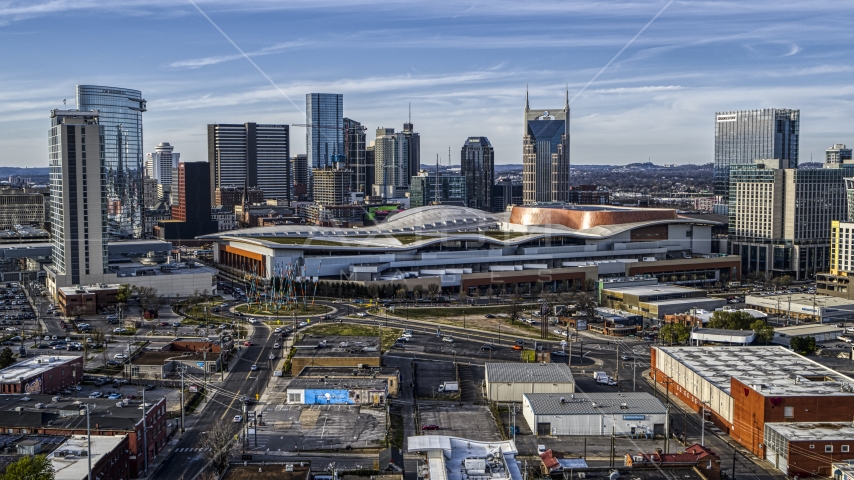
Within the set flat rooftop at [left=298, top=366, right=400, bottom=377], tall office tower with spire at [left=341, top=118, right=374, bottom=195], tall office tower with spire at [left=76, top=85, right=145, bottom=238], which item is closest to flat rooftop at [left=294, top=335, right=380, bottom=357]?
flat rooftop at [left=298, top=366, right=400, bottom=377]

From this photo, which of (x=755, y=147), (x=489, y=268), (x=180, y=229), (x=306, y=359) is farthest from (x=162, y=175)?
(x=306, y=359)

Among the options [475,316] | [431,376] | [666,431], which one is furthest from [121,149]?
[666,431]

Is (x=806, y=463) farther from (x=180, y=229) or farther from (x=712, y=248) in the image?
(x=180, y=229)

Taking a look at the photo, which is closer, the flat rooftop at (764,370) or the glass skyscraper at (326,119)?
the flat rooftop at (764,370)

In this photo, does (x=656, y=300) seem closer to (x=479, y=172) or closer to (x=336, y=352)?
(x=336, y=352)

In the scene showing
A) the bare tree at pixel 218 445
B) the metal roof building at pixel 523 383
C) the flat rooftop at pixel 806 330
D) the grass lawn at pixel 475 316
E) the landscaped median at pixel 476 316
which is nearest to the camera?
the bare tree at pixel 218 445

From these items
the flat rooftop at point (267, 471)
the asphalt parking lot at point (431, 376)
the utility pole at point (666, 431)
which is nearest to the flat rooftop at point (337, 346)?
the asphalt parking lot at point (431, 376)

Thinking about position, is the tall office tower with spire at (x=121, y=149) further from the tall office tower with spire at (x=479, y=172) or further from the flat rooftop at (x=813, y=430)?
the flat rooftop at (x=813, y=430)
